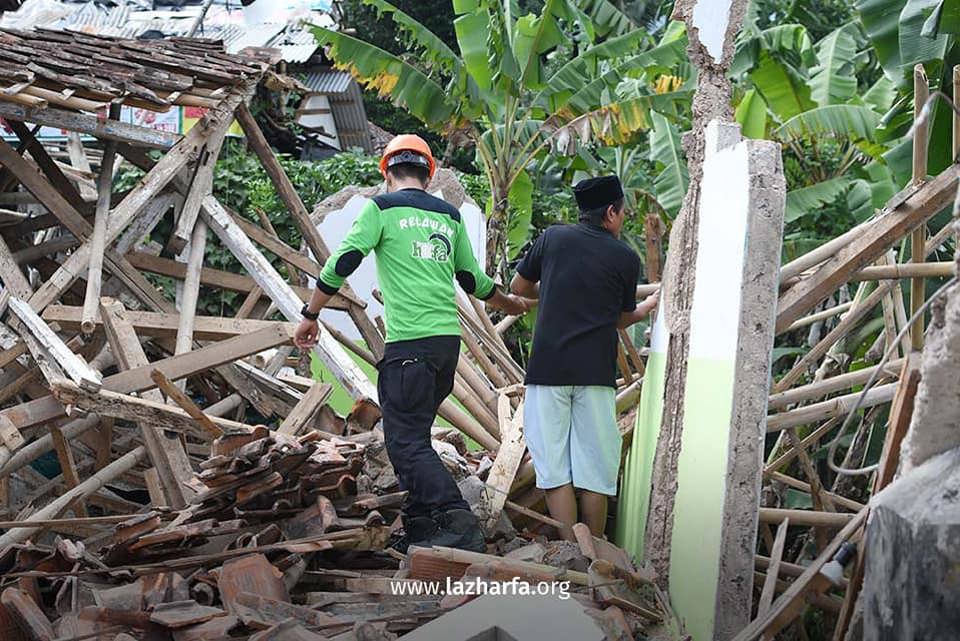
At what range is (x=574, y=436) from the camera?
5516 mm

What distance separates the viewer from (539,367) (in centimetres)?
550

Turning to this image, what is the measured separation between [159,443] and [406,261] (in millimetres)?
2231

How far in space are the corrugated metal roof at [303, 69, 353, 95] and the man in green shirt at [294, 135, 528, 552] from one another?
1439 centimetres

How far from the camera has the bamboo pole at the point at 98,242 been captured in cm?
648

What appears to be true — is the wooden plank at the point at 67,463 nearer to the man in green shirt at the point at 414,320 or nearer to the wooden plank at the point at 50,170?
the wooden plank at the point at 50,170

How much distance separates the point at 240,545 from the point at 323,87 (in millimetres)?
15620

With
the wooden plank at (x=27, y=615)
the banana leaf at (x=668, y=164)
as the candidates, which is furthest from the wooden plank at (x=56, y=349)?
the banana leaf at (x=668, y=164)

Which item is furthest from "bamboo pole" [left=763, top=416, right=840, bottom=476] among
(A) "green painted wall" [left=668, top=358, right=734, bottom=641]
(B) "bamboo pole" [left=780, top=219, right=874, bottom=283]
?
(B) "bamboo pole" [left=780, top=219, right=874, bottom=283]

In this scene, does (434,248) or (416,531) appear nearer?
(416,531)

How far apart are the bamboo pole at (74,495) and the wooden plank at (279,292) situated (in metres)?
1.30

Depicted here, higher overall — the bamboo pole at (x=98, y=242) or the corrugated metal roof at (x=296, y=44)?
the corrugated metal roof at (x=296, y=44)

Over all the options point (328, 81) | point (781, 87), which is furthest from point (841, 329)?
point (328, 81)

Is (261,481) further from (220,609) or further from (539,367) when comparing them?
(539,367)

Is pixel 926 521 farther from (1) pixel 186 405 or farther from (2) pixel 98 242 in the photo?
(2) pixel 98 242
